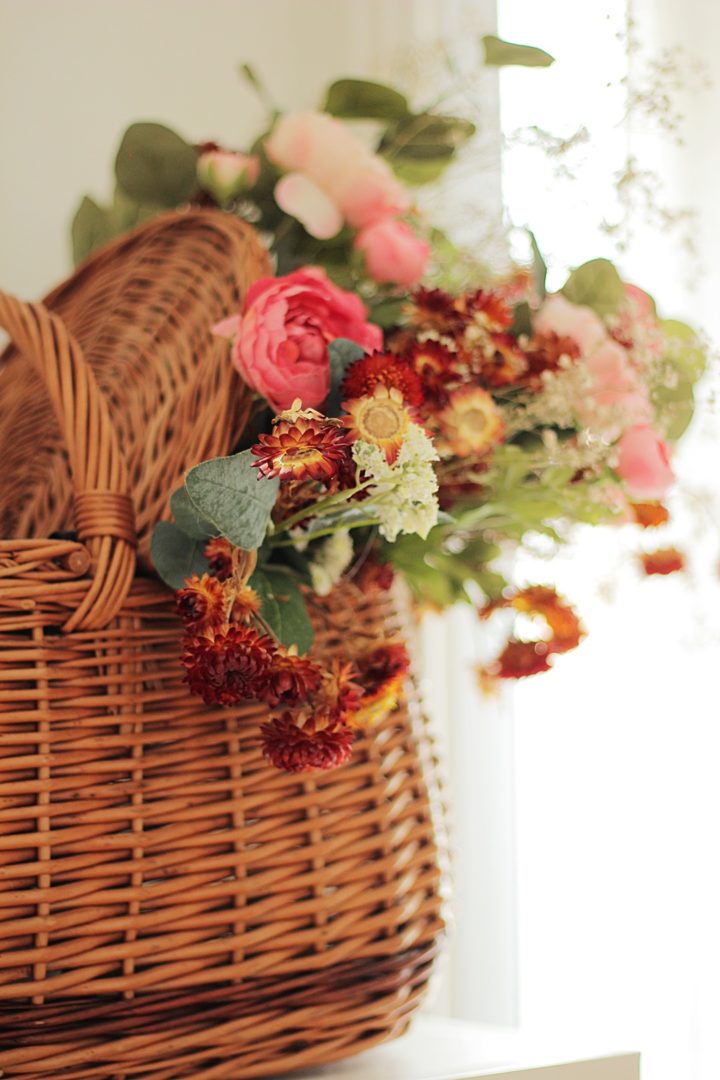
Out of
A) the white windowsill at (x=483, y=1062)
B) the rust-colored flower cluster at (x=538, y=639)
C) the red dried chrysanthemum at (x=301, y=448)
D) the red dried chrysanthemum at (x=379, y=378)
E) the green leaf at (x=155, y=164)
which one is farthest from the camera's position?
the green leaf at (x=155, y=164)

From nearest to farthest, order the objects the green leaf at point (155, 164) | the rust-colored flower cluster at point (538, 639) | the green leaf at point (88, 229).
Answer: the rust-colored flower cluster at point (538, 639)
the green leaf at point (155, 164)
the green leaf at point (88, 229)

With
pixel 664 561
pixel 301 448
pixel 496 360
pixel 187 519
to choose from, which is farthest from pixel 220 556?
pixel 664 561

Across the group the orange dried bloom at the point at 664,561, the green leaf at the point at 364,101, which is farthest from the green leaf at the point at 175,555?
the green leaf at the point at 364,101

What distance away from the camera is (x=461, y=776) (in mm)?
1120

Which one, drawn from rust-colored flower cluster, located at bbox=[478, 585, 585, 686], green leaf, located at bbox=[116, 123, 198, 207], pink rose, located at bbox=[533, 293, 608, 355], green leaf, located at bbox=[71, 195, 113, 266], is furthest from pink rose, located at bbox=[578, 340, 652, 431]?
green leaf, located at bbox=[71, 195, 113, 266]

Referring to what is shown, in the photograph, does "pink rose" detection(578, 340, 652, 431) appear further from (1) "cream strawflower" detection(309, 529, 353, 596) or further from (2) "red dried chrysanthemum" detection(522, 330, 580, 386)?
(1) "cream strawflower" detection(309, 529, 353, 596)

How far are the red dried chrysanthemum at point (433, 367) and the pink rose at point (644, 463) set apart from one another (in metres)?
0.13

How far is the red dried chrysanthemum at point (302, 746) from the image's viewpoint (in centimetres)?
51

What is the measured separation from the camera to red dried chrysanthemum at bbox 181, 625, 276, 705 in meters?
0.49

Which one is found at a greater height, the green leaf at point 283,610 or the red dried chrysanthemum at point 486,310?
the red dried chrysanthemum at point 486,310

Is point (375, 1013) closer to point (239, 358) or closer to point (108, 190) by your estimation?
point (239, 358)

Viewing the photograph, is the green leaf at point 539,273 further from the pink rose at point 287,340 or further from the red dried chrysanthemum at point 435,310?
the pink rose at point 287,340

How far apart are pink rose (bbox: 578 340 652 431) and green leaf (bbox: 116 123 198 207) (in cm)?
38

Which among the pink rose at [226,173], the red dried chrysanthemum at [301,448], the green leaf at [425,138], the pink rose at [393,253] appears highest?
the green leaf at [425,138]
